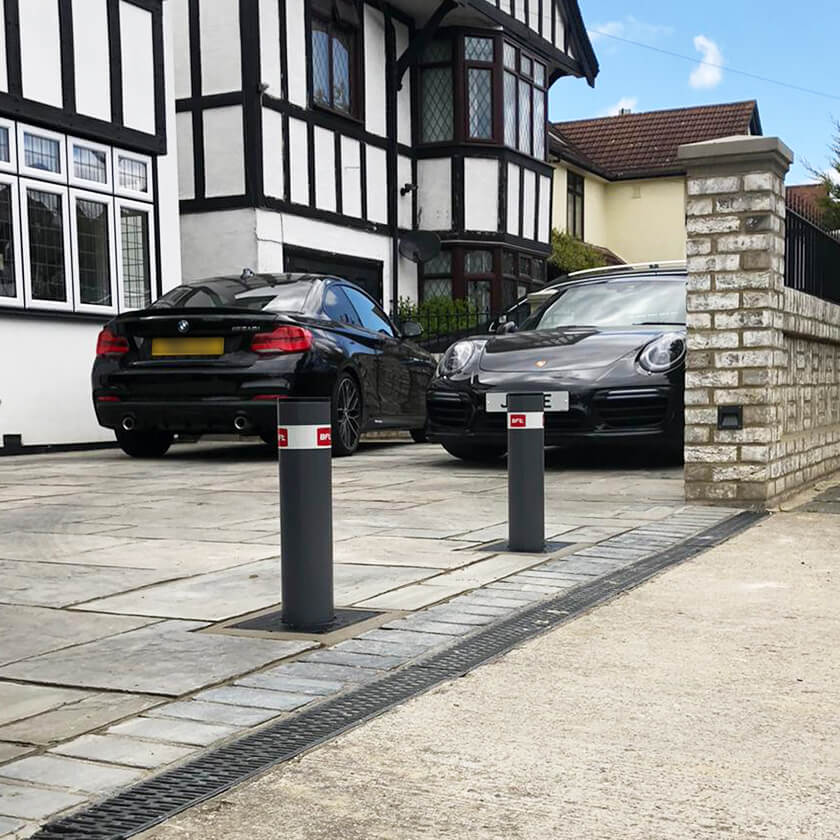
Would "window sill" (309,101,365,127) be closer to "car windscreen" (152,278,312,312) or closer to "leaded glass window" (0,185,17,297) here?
"leaded glass window" (0,185,17,297)

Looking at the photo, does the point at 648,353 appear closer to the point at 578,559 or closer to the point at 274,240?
the point at 578,559

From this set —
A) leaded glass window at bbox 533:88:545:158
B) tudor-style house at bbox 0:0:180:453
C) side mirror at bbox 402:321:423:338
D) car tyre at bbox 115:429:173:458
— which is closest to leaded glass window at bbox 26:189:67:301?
tudor-style house at bbox 0:0:180:453

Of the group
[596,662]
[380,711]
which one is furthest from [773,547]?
[380,711]

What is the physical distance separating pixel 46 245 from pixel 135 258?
1.74 metres

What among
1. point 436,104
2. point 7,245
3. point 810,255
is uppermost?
point 436,104

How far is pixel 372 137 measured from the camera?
2055cm

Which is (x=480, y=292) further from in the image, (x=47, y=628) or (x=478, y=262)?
(x=47, y=628)

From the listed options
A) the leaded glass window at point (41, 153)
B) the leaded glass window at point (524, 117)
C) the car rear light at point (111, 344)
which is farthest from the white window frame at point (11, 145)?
the leaded glass window at point (524, 117)

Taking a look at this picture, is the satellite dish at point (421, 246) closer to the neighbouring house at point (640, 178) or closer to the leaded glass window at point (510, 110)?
the leaded glass window at point (510, 110)

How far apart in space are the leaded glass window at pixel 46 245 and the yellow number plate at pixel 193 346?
3649mm

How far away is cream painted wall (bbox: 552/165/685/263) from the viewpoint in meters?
35.8

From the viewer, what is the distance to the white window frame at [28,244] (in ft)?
41.7

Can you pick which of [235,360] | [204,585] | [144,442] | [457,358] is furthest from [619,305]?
[204,585]

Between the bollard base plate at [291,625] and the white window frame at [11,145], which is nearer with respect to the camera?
the bollard base plate at [291,625]
